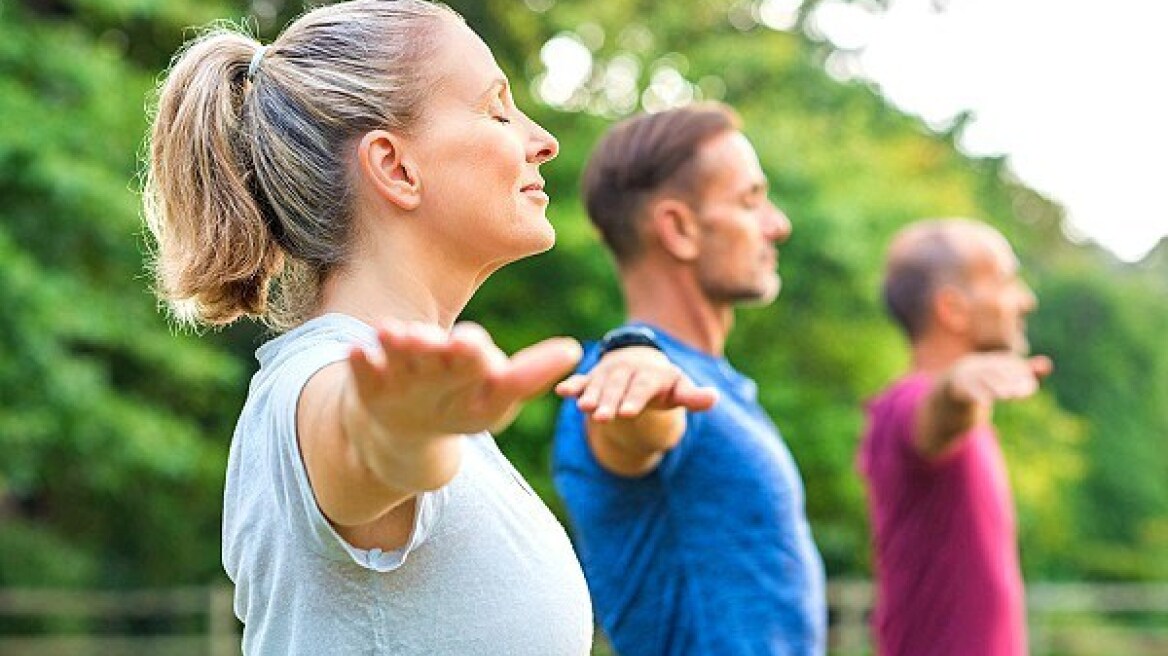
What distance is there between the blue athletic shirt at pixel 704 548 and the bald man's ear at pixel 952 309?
1895 millimetres

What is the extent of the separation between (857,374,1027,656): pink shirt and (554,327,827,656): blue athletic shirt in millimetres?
1188

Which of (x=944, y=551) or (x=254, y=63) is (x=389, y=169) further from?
(x=944, y=551)

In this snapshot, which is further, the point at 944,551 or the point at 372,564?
the point at 944,551

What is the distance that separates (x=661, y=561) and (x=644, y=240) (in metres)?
0.74

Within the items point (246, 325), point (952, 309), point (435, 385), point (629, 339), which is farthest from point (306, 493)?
point (246, 325)

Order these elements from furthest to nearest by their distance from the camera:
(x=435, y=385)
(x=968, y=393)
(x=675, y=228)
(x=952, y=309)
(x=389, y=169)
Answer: (x=952, y=309) < (x=968, y=393) < (x=675, y=228) < (x=389, y=169) < (x=435, y=385)

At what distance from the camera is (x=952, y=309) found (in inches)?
206

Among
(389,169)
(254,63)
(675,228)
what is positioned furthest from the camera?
(675,228)

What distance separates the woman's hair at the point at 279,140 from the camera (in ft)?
6.64

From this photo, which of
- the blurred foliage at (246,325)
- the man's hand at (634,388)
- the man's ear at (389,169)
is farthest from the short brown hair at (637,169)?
the blurred foliage at (246,325)

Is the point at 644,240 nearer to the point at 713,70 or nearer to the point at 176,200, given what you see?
the point at 176,200

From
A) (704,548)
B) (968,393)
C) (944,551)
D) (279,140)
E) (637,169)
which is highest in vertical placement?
(279,140)

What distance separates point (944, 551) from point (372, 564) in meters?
3.08

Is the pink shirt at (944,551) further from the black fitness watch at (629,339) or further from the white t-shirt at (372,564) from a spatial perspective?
the white t-shirt at (372,564)
